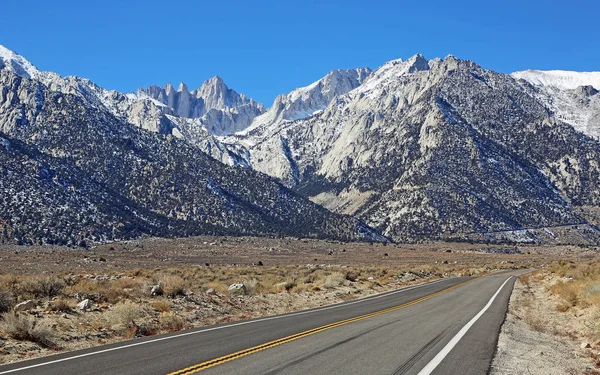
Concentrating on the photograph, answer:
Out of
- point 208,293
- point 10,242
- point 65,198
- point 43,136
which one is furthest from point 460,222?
point 208,293

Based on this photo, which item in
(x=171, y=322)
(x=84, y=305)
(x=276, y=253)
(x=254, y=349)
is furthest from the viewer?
(x=276, y=253)

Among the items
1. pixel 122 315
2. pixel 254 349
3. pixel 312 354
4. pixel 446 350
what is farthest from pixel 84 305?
pixel 446 350

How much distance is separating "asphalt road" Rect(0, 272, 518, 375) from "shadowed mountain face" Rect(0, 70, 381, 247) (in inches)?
4210

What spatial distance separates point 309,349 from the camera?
1180cm

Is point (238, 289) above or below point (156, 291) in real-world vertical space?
below

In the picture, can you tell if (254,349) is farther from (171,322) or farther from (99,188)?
(99,188)

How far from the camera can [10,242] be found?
10144 cm

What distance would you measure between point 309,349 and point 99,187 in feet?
505

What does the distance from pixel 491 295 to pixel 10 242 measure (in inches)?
4021

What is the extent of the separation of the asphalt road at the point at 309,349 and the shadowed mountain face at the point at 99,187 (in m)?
107

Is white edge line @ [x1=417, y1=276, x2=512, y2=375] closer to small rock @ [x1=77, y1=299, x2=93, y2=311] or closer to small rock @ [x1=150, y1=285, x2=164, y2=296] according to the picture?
small rock @ [x1=77, y1=299, x2=93, y2=311]

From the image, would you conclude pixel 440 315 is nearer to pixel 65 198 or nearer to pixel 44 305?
pixel 44 305

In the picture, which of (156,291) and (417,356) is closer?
(417,356)

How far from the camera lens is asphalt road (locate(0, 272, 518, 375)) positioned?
388 inches
